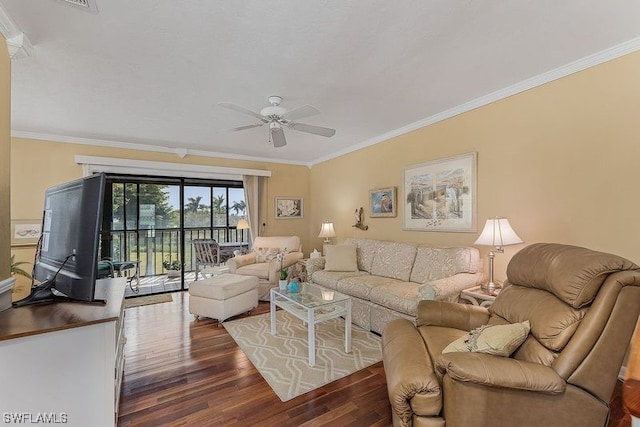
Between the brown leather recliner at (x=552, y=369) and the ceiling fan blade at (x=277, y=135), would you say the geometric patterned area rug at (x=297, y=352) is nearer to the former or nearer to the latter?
the brown leather recliner at (x=552, y=369)

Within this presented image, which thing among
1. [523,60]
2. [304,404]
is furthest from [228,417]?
[523,60]

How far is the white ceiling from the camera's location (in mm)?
1754

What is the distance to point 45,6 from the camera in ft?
5.58

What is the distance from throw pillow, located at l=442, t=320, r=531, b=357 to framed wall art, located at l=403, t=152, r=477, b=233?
1.76 m

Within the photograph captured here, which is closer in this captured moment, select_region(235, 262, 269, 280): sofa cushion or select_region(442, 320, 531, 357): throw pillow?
select_region(442, 320, 531, 357): throw pillow

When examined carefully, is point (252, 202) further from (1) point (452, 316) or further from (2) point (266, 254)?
(1) point (452, 316)

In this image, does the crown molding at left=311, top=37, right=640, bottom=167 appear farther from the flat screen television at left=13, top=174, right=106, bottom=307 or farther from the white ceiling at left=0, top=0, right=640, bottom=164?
the flat screen television at left=13, top=174, right=106, bottom=307

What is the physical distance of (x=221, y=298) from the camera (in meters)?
3.49

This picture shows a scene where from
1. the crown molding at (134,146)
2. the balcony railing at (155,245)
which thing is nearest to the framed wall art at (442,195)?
the crown molding at (134,146)

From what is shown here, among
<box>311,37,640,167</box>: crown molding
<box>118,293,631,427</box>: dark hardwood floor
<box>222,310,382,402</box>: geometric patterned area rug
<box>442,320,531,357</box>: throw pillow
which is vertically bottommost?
<box>118,293,631,427</box>: dark hardwood floor

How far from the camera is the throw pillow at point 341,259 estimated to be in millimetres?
4133

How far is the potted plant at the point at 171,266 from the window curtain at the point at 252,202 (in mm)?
1390

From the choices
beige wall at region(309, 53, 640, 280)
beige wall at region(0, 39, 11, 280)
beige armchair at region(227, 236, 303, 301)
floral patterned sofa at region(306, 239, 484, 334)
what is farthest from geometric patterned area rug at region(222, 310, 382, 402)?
beige wall at region(0, 39, 11, 280)

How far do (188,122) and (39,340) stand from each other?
296 cm
